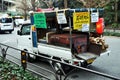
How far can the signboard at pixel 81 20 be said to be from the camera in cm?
823

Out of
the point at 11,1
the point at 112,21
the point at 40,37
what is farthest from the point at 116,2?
the point at 11,1

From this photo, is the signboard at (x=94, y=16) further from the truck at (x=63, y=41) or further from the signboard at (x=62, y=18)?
the signboard at (x=62, y=18)

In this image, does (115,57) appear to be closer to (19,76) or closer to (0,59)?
(0,59)

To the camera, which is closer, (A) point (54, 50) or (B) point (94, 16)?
(B) point (94, 16)

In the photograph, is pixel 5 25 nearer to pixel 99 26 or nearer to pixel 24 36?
pixel 24 36

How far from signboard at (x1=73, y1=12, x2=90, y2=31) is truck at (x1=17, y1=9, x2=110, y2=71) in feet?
0.26

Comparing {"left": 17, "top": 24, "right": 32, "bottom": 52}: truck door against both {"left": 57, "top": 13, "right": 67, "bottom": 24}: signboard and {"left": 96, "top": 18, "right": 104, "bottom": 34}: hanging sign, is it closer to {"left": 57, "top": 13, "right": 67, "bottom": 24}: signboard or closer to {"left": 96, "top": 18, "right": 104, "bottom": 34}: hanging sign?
{"left": 57, "top": 13, "right": 67, "bottom": 24}: signboard

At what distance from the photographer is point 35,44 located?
1031 centimetres

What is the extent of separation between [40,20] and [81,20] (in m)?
1.85

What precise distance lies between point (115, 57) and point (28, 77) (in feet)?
20.8

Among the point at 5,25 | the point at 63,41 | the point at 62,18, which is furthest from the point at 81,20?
the point at 5,25

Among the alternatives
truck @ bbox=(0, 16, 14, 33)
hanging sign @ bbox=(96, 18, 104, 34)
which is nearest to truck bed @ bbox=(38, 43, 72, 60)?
hanging sign @ bbox=(96, 18, 104, 34)

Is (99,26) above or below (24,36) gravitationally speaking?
above

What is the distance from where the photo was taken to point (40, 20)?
9555 millimetres
